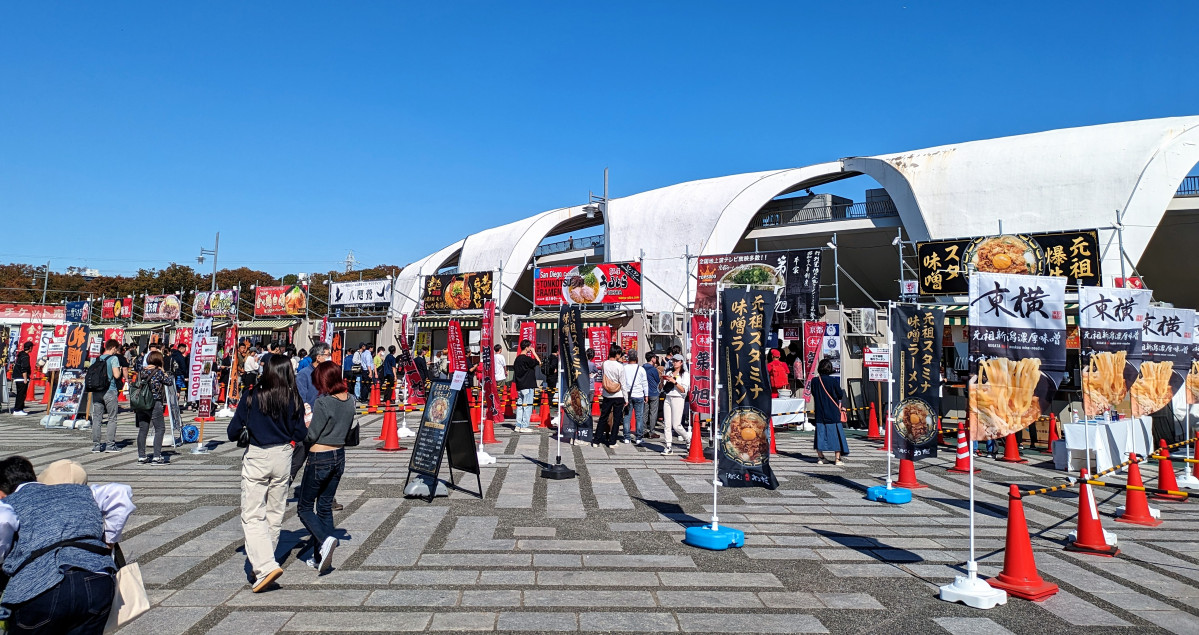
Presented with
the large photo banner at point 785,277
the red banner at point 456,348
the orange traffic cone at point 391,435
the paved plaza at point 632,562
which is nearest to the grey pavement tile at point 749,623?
the paved plaza at point 632,562

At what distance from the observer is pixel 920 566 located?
5332 millimetres

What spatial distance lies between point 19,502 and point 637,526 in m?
4.88

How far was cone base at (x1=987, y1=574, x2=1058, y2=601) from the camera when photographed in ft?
15.2

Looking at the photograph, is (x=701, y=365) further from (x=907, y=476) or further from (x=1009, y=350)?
(x=1009, y=350)

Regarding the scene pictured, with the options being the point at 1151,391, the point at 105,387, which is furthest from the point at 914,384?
the point at 105,387

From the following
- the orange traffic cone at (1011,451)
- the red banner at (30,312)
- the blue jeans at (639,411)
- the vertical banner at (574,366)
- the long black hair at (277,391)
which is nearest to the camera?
the long black hair at (277,391)

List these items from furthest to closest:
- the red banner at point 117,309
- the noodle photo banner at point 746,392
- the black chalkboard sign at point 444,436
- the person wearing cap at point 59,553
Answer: the red banner at point 117,309 < the black chalkboard sign at point 444,436 < the noodle photo banner at point 746,392 < the person wearing cap at point 59,553

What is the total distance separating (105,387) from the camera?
996cm

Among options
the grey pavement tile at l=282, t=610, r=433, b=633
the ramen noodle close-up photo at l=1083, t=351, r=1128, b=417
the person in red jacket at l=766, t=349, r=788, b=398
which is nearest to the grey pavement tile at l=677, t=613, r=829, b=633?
the grey pavement tile at l=282, t=610, r=433, b=633

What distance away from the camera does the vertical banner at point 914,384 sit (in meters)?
7.97

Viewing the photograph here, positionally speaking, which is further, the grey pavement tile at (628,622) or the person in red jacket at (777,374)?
the person in red jacket at (777,374)

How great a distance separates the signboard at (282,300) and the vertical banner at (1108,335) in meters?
35.6

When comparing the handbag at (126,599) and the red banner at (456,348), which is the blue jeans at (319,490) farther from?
the red banner at (456,348)

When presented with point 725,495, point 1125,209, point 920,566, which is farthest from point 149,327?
point 1125,209
